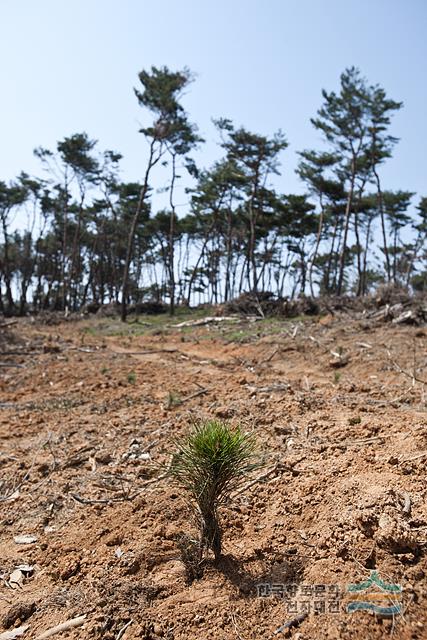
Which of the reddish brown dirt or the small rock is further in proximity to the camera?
the small rock

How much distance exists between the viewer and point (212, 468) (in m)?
2.12

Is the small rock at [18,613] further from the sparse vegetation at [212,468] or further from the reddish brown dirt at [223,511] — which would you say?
the sparse vegetation at [212,468]

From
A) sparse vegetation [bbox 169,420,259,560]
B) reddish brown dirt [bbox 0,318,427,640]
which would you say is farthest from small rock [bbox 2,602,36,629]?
sparse vegetation [bbox 169,420,259,560]

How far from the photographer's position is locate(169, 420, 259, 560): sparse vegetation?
6.92 ft

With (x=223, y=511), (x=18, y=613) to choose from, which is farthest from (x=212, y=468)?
(x=18, y=613)

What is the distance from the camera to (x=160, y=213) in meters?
31.5

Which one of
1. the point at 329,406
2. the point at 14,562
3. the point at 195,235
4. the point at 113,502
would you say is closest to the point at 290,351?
the point at 329,406

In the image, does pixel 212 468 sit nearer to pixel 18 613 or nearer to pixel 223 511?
pixel 223 511

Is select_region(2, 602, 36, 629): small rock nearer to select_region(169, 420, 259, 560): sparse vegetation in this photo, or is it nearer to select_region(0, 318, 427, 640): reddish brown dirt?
select_region(0, 318, 427, 640): reddish brown dirt

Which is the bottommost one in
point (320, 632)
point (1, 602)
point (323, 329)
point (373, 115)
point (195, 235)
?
point (1, 602)

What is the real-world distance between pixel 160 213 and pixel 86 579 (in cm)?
3072

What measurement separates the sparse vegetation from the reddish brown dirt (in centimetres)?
15

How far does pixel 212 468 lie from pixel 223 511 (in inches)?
25.4

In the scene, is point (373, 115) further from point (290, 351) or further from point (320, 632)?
point (320, 632)
